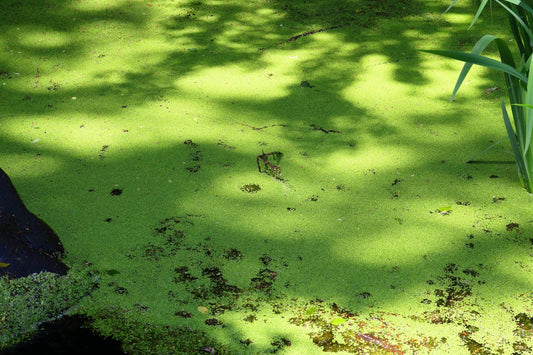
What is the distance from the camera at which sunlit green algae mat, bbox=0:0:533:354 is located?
5.38 feet

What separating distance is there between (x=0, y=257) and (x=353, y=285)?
1.04 meters

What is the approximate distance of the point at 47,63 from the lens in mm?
3084

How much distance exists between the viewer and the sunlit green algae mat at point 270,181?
1.64 metres

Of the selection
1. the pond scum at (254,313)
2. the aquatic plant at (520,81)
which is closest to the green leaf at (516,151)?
the aquatic plant at (520,81)

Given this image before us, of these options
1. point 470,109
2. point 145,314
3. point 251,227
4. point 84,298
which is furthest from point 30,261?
point 470,109

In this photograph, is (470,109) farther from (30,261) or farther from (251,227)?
(30,261)

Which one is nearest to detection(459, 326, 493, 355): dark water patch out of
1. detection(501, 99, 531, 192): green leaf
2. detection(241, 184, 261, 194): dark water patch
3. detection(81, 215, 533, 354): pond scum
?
detection(81, 215, 533, 354): pond scum

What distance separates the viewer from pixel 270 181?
2.23 meters

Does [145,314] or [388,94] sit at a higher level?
[388,94]

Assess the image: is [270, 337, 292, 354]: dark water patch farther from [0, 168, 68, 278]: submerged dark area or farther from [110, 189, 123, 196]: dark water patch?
[110, 189, 123, 196]: dark water patch

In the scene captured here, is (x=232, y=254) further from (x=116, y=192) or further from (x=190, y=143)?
(x=190, y=143)

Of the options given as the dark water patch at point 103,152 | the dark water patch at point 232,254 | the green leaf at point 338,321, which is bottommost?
the green leaf at point 338,321

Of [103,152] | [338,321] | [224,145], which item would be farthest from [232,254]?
[103,152]

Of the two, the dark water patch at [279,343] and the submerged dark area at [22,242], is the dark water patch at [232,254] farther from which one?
the submerged dark area at [22,242]
